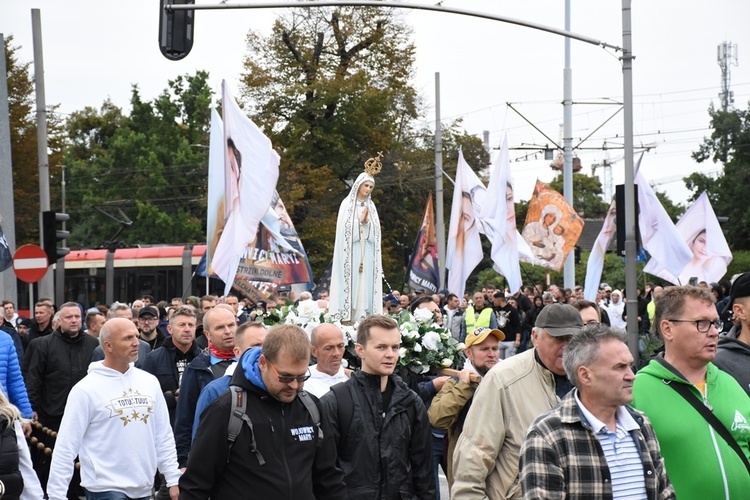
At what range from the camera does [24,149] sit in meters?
46.7

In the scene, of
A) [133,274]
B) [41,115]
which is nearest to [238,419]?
[41,115]

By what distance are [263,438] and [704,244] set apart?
63.0 ft

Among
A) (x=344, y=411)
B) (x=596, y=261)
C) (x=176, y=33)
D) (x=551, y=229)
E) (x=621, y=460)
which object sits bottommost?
(x=344, y=411)

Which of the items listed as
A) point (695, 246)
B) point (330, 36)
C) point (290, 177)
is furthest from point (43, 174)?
point (330, 36)

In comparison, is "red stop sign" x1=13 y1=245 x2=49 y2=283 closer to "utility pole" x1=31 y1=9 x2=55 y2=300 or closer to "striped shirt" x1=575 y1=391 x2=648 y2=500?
"utility pole" x1=31 y1=9 x2=55 y2=300

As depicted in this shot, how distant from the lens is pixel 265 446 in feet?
16.8

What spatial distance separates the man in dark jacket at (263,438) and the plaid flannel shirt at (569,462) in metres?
1.17

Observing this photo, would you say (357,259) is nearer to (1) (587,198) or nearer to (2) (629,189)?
(2) (629,189)

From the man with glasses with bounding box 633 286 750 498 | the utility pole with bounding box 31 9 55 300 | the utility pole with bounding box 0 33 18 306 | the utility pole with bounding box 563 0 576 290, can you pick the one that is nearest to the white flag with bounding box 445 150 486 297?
the utility pole with bounding box 563 0 576 290

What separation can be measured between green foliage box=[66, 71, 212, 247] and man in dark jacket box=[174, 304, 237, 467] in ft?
184

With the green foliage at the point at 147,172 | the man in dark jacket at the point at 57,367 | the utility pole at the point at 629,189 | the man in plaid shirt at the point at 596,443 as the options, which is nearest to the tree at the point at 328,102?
the green foliage at the point at 147,172

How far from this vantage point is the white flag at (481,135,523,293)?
22.9 meters

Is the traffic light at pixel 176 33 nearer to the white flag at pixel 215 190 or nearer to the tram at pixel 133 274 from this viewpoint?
the white flag at pixel 215 190

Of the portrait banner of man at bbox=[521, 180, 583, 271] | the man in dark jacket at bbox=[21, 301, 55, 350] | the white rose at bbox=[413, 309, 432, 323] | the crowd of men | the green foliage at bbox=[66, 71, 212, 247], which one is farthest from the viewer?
the green foliage at bbox=[66, 71, 212, 247]
